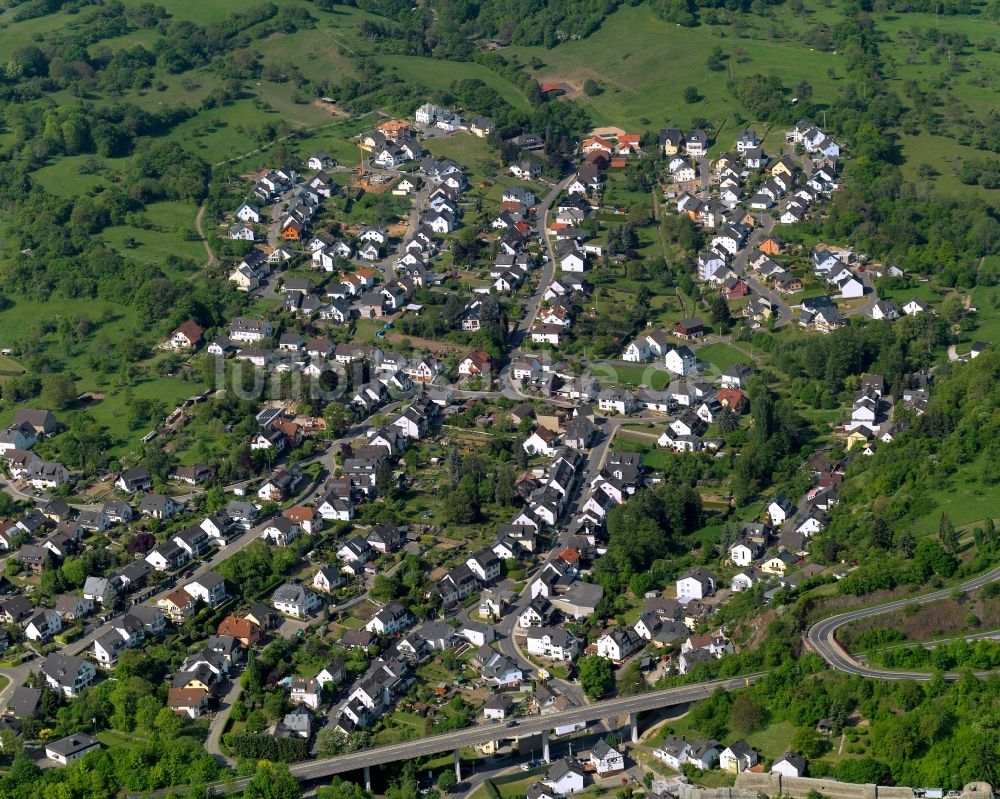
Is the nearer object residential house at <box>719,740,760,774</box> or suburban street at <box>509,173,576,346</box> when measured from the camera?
residential house at <box>719,740,760,774</box>

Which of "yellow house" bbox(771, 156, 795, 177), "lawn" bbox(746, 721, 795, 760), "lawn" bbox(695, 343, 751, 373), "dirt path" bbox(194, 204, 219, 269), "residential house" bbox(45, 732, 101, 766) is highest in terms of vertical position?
"yellow house" bbox(771, 156, 795, 177)

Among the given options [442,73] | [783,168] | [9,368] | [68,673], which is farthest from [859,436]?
[442,73]

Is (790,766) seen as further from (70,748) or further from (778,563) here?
(70,748)

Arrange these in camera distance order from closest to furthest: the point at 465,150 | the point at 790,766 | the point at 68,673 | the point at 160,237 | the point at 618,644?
the point at 790,766
the point at 68,673
the point at 618,644
the point at 160,237
the point at 465,150

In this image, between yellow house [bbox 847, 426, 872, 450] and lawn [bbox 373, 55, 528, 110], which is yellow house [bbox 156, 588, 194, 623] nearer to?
yellow house [bbox 847, 426, 872, 450]

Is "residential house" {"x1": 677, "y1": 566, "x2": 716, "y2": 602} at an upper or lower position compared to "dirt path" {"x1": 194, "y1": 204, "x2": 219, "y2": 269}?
upper

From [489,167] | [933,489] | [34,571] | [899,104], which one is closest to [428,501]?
[34,571]

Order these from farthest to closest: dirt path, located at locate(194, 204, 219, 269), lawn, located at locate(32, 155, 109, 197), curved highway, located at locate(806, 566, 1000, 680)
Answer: lawn, located at locate(32, 155, 109, 197) → dirt path, located at locate(194, 204, 219, 269) → curved highway, located at locate(806, 566, 1000, 680)

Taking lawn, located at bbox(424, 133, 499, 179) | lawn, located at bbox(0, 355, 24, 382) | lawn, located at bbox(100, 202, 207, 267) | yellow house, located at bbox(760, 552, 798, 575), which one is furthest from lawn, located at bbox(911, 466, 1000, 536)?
lawn, located at bbox(424, 133, 499, 179)
